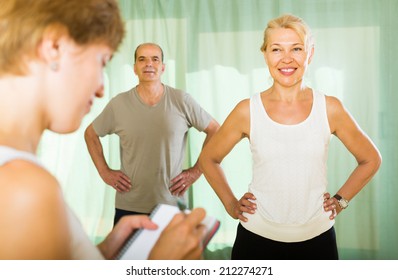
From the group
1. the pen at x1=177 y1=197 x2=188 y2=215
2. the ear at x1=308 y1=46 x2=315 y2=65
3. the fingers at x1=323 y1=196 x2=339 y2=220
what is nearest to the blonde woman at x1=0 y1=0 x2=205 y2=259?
the pen at x1=177 y1=197 x2=188 y2=215

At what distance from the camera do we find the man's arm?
1.19 meters

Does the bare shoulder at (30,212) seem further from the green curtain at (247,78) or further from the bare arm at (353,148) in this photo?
the bare arm at (353,148)

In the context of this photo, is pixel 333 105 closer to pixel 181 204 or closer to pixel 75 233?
pixel 181 204

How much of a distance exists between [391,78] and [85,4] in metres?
0.78

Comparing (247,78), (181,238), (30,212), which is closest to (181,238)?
(181,238)

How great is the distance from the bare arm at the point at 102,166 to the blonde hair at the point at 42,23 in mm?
407

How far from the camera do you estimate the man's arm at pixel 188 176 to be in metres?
1.19

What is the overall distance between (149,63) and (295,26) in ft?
1.23

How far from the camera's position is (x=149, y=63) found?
1.21 m

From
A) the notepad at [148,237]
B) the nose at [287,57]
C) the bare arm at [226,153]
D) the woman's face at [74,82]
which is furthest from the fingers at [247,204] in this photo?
the woman's face at [74,82]

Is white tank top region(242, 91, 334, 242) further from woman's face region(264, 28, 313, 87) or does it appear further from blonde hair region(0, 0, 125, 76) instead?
blonde hair region(0, 0, 125, 76)

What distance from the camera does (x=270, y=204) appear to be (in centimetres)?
115
